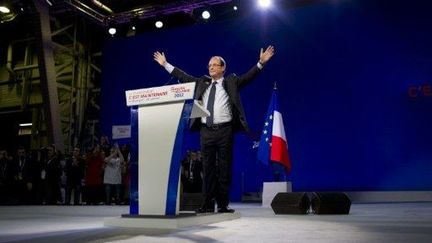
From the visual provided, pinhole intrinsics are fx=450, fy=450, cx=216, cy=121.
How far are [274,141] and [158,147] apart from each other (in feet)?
12.6

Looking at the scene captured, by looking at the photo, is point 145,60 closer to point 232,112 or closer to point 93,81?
point 93,81

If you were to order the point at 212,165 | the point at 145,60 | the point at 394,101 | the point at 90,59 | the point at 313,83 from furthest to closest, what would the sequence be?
the point at 90,59 < the point at 145,60 < the point at 313,83 < the point at 394,101 < the point at 212,165

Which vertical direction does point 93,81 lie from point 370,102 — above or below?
above

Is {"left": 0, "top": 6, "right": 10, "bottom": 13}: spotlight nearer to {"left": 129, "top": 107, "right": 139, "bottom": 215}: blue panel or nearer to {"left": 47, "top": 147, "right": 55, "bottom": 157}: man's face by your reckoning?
{"left": 47, "top": 147, "right": 55, "bottom": 157}: man's face

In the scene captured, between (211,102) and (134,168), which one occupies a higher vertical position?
(211,102)

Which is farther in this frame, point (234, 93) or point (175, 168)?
point (234, 93)

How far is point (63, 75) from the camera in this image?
12.2 metres

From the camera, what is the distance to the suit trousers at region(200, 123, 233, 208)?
139 inches

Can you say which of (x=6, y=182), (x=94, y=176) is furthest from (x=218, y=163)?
(x=6, y=182)

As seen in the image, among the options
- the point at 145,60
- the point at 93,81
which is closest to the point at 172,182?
the point at 145,60

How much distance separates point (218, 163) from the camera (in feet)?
11.8

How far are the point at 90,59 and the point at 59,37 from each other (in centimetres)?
123

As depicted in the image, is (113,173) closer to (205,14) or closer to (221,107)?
(205,14)

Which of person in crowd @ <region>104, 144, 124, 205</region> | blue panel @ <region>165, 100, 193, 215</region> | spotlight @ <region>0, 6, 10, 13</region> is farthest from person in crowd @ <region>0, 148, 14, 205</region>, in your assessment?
blue panel @ <region>165, 100, 193, 215</region>
